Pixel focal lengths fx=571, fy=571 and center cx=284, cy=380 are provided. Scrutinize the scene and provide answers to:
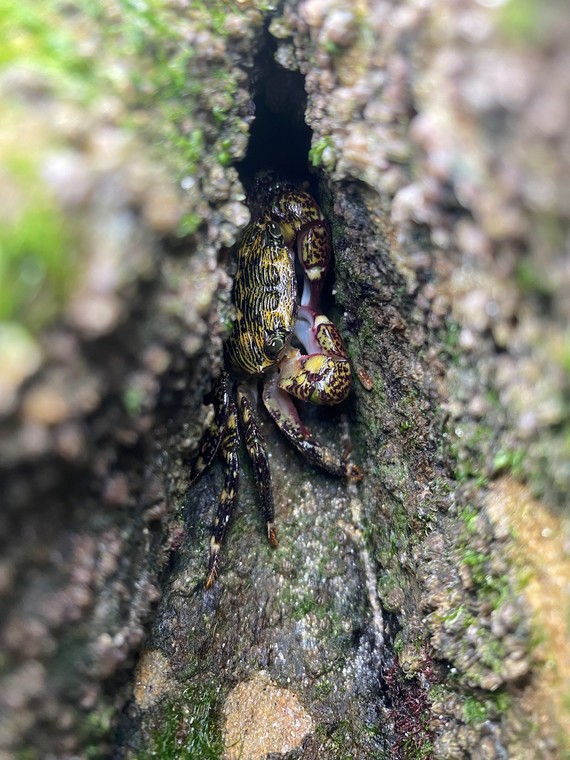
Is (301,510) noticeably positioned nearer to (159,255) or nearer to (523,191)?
(159,255)

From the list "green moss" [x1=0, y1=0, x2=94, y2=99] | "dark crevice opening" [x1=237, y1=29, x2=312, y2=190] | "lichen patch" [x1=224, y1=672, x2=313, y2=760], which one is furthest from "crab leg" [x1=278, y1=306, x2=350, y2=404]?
"green moss" [x1=0, y1=0, x2=94, y2=99]

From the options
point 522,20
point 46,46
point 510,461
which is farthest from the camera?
point 510,461

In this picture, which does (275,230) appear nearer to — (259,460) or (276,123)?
(276,123)

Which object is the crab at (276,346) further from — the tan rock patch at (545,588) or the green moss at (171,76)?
the tan rock patch at (545,588)

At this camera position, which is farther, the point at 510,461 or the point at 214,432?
the point at 214,432

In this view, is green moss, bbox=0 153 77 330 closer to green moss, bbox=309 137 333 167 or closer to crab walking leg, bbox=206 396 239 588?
green moss, bbox=309 137 333 167

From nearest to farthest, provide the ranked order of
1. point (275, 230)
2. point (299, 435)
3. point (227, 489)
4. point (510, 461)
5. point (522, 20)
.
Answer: point (522, 20) → point (510, 461) → point (227, 489) → point (299, 435) → point (275, 230)

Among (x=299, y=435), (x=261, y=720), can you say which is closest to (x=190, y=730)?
(x=261, y=720)
